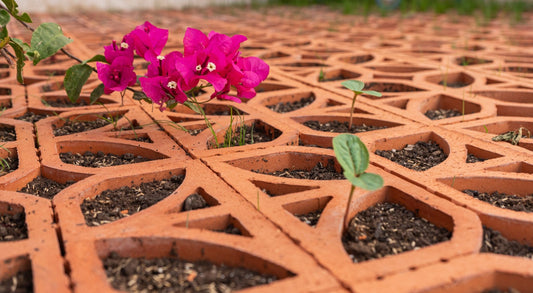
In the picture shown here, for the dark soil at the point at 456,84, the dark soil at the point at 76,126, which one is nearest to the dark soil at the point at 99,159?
the dark soil at the point at 76,126

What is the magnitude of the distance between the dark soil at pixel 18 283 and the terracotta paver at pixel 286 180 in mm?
16

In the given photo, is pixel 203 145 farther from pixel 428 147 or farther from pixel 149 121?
pixel 428 147

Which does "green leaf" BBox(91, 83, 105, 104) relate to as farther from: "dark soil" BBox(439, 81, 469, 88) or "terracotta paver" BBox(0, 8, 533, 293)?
"dark soil" BBox(439, 81, 469, 88)

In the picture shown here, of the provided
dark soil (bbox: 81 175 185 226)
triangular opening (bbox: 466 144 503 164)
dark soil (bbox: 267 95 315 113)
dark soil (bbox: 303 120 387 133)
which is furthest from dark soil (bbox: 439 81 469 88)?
dark soil (bbox: 81 175 185 226)

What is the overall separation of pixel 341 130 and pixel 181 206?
834 mm

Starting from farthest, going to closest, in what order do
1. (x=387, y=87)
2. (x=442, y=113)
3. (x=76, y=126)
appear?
(x=387, y=87) → (x=442, y=113) → (x=76, y=126)

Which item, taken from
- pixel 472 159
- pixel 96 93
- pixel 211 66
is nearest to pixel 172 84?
pixel 211 66

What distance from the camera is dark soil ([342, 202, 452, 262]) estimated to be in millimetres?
1082

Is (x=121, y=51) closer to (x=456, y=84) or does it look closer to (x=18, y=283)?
(x=18, y=283)

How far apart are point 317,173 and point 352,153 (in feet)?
1.35

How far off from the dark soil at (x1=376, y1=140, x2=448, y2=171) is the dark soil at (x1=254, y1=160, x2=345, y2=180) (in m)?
0.20

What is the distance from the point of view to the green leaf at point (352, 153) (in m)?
1.08

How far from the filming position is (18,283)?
0.96 m

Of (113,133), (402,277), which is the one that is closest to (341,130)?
(113,133)
